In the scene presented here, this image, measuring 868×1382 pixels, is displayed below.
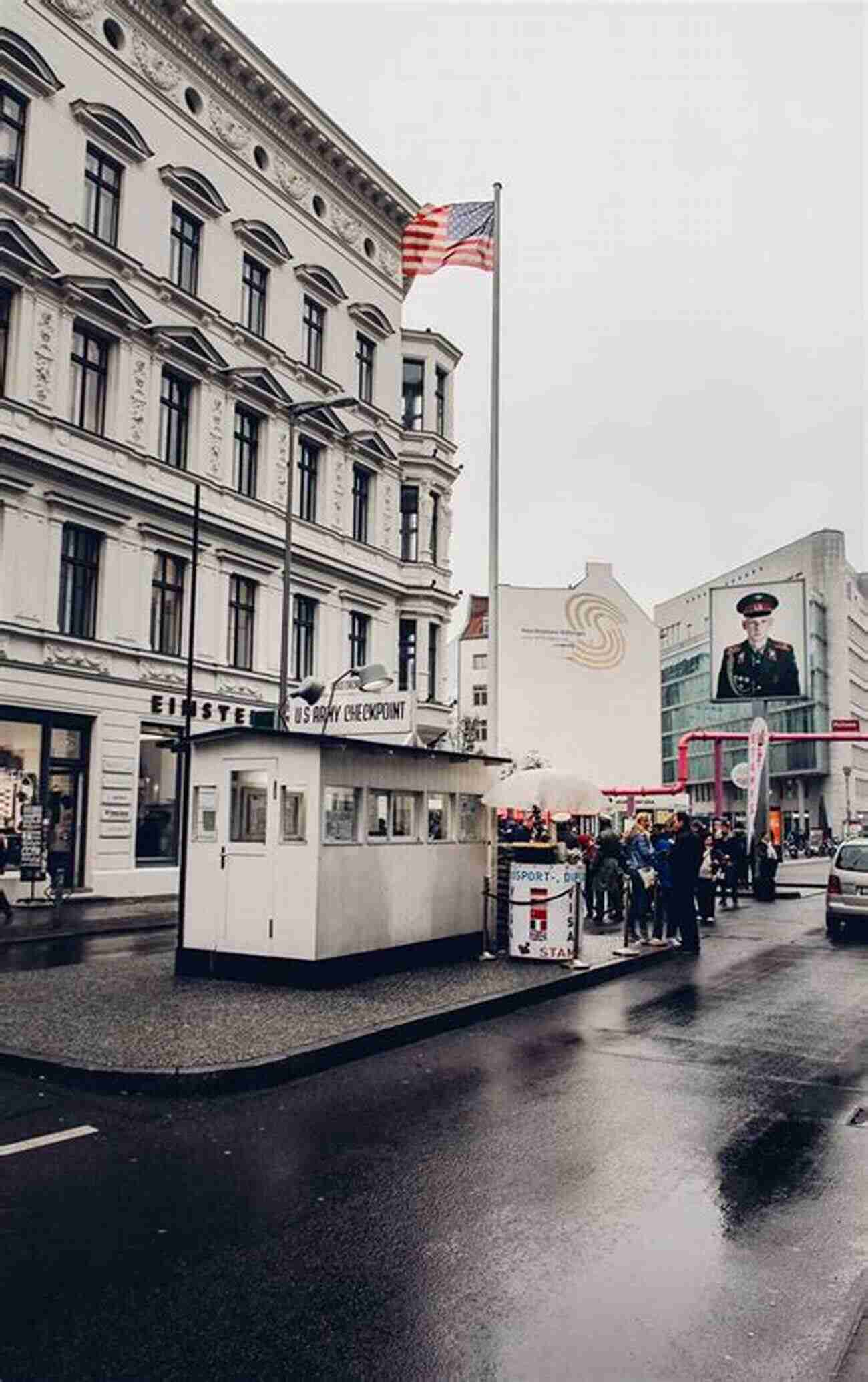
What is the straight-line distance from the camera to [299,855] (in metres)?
11.9

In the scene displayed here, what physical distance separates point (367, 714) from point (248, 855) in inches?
84.0

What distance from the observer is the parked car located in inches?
738

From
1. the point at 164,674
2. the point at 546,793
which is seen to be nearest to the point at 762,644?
the point at 164,674

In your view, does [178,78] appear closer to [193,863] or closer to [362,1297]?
[193,863]

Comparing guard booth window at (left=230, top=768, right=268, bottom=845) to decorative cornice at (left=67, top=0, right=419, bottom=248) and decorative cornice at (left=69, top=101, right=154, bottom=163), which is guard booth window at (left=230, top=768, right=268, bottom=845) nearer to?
decorative cornice at (left=69, top=101, right=154, bottom=163)

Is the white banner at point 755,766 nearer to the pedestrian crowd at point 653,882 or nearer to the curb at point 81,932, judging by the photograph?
the pedestrian crowd at point 653,882

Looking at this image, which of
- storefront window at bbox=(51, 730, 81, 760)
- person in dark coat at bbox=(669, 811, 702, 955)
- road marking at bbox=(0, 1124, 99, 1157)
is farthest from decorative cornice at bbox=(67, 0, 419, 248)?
road marking at bbox=(0, 1124, 99, 1157)

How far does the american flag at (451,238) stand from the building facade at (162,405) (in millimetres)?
3275

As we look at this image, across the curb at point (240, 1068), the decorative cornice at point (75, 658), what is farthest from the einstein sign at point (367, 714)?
the decorative cornice at point (75, 658)

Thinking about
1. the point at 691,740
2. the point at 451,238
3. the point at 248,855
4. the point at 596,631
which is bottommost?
the point at 248,855

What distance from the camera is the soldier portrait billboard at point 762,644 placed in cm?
4972

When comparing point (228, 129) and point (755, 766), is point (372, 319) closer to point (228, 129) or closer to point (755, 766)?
point (228, 129)

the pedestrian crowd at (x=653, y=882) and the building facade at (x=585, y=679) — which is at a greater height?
the building facade at (x=585, y=679)

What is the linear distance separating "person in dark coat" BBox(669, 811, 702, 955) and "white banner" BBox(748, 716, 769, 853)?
11123mm
